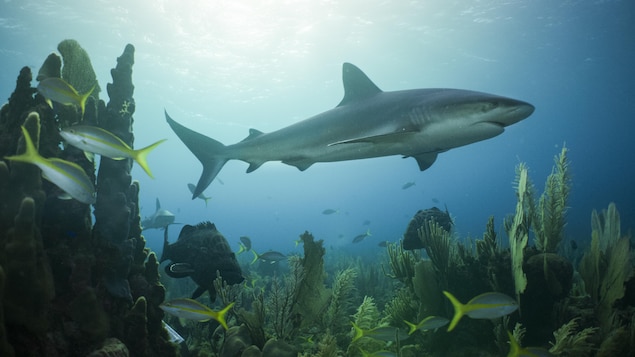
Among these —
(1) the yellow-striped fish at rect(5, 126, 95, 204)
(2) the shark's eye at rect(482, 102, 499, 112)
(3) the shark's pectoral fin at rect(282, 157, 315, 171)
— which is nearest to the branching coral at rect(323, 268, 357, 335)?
(3) the shark's pectoral fin at rect(282, 157, 315, 171)

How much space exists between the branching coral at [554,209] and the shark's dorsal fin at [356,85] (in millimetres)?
3787

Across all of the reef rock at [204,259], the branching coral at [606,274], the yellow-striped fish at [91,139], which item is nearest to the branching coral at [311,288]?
the reef rock at [204,259]

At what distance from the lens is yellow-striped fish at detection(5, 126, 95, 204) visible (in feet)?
8.71

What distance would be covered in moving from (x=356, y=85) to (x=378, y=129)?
1.43m

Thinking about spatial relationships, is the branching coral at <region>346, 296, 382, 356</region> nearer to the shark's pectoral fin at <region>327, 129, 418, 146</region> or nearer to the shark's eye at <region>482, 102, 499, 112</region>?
the shark's pectoral fin at <region>327, 129, 418, 146</region>

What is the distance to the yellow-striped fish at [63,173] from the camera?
8.71 ft

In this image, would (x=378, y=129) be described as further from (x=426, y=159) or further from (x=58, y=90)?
Result: (x=58, y=90)

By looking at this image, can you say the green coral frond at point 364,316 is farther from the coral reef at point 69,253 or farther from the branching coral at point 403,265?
the coral reef at point 69,253

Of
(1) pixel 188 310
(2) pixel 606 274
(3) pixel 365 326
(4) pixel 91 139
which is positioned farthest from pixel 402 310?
(4) pixel 91 139

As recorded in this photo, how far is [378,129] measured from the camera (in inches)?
167

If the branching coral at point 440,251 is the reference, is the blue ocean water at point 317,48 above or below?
above

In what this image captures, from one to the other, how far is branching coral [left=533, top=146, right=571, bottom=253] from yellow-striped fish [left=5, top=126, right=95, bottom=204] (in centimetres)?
707

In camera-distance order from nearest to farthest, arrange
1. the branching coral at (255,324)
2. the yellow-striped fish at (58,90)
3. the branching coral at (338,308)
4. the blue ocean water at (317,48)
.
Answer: the yellow-striped fish at (58,90)
the branching coral at (255,324)
the branching coral at (338,308)
the blue ocean water at (317,48)

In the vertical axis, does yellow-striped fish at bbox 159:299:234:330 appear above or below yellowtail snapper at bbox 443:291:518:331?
above
